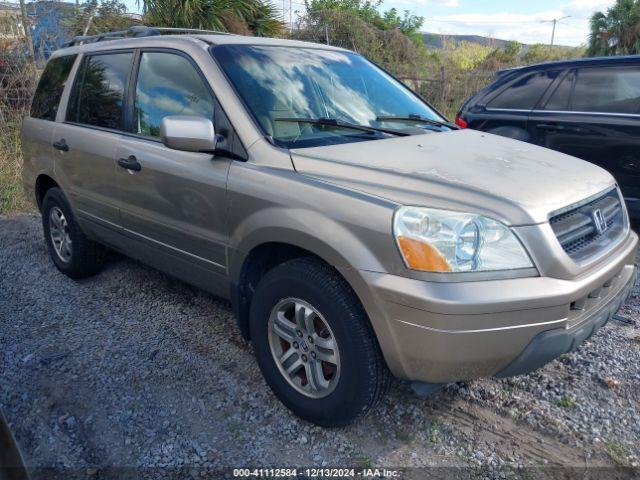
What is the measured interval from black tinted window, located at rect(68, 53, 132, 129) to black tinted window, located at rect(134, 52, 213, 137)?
Answer: 0.23 m

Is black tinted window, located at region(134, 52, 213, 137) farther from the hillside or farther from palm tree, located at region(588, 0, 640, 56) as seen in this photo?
the hillside

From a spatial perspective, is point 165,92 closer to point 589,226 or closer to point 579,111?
point 589,226

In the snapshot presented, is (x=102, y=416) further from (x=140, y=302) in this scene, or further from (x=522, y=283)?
(x=522, y=283)

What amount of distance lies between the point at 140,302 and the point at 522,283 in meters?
2.96

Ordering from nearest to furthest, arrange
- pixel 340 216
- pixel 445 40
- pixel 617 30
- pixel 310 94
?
pixel 340 216, pixel 310 94, pixel 617 30, pixel 445 40

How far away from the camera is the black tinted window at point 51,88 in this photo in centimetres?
444

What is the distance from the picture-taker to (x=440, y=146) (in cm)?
297

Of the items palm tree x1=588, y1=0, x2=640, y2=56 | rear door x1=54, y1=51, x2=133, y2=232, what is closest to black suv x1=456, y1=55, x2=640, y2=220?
rear door x1=54, y1=51, x2=133, y2=232

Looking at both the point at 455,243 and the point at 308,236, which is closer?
the point at 455,243

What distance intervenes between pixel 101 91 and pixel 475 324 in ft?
10.3

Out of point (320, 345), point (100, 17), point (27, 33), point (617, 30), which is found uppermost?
point (617, 30)

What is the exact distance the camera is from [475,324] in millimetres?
2146

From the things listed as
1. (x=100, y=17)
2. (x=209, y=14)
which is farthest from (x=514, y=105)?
(x=100, y=17)

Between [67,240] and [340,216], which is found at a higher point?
[340,216]
